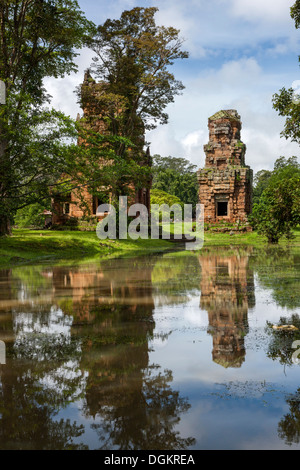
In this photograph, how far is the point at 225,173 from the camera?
4181 centimetres

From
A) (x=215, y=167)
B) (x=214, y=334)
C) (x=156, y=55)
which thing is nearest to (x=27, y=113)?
(x=156, y=55)

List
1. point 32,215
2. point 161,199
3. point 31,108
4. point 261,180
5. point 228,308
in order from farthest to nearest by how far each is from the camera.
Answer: point 261,180 < point 161,199 < point 32,215 < point 31,108 < point 228,308

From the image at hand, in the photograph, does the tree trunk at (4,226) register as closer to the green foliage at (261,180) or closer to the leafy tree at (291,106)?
the leafy tree at (291,106)

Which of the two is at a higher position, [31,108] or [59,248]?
[31,108]

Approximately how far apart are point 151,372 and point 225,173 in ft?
128

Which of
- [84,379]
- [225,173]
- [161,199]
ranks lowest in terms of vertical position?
[84,379]

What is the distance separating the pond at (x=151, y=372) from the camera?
3.10 meters

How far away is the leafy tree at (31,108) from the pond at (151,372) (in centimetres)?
1281

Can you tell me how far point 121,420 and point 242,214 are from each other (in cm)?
3925

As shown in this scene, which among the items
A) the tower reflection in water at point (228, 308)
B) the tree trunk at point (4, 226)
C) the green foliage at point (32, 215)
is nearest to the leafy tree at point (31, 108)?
the tree trunk at point (4, 226)

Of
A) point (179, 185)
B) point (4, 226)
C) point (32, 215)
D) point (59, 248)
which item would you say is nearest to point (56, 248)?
point (59, 248)

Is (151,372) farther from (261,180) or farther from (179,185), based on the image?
(261,180)


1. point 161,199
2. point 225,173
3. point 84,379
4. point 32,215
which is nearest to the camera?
point 84,379

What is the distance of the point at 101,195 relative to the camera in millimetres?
25219
